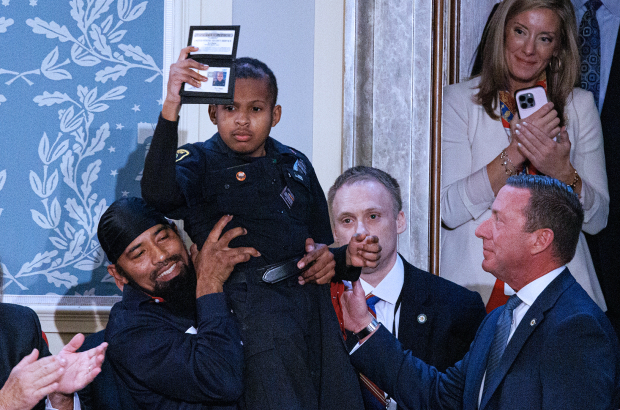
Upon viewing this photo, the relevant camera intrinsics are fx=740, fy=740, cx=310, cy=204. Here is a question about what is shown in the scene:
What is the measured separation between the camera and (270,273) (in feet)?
7.05

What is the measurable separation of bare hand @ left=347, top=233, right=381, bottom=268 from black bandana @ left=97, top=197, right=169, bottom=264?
622mm

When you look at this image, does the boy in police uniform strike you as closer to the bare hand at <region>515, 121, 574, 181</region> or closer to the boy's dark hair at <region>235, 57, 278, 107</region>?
the boy's dark hair at <region>235, 57, 278, 107</region>

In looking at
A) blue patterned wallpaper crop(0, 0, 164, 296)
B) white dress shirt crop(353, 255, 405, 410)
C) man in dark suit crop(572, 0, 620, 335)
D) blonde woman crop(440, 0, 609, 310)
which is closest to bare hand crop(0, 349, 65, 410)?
white dress shirt crop(353, 255, 405, 410)

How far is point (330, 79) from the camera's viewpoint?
10.2ft

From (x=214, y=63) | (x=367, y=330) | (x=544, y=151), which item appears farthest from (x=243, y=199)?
(x=544, y=151)

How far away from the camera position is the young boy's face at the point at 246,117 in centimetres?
219

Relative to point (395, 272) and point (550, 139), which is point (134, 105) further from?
point (550, 139)

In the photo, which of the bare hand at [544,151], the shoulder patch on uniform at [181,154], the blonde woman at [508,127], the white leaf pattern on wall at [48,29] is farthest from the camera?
the white leaf pattern on wall at [48,29]

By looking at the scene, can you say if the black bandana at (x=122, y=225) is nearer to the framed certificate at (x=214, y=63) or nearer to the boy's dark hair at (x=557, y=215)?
the framed certificate at (x=214, y=63)

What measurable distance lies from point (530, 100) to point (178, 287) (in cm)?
155

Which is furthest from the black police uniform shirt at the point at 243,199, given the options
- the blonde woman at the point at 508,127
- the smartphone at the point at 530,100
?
the smartphone at the point at 530,100

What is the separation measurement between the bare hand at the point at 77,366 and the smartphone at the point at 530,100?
6.01ft

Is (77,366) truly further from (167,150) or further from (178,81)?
(178,81)

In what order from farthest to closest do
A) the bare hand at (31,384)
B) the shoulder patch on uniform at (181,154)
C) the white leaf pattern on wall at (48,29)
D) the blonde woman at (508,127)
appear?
the white leaf pattern on wall at (48,29) < the blonde woman at (508,127) < the shoulder patch on uniform at (181,154) < the bare hand at (31,384)
